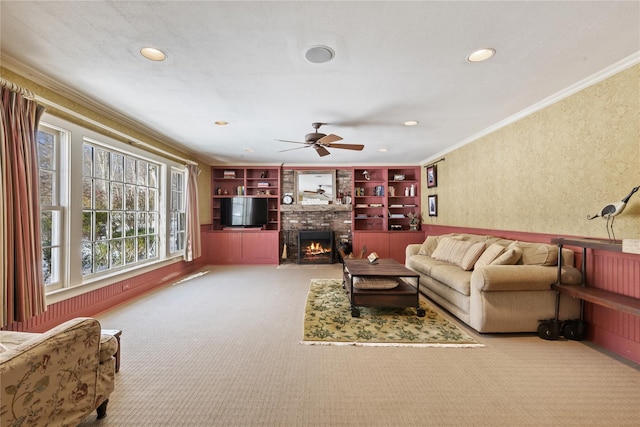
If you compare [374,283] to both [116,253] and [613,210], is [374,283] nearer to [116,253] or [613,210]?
[613,210]

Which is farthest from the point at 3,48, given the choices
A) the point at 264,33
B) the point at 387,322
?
the point at 387,322

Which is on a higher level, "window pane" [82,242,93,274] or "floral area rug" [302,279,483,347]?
"window pane" [82,242,93,274]

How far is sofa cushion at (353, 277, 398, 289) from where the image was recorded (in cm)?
321

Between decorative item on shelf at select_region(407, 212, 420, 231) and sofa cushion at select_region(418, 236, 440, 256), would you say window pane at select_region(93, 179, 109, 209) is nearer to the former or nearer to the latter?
sofa cushion at select_region(418, 236, 440, 256)

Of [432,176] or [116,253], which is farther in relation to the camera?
[432,176]

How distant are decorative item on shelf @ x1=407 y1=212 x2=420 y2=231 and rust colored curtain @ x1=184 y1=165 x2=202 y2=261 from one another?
4895 mm

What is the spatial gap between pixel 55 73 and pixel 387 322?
4009 mm

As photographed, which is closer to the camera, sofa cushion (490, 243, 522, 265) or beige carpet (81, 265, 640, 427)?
beige carpet (81, 265, 640, 427)

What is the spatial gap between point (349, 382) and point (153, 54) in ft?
9.48

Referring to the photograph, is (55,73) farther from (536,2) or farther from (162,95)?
(536,2)

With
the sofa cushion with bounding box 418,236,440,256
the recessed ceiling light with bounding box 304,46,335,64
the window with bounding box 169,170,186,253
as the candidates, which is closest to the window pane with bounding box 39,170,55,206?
the window with bounding box 169,170,186,253

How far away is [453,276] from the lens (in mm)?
3107

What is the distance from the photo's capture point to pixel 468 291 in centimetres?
283

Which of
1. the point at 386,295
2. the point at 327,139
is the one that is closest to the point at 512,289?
the point at 386,295
